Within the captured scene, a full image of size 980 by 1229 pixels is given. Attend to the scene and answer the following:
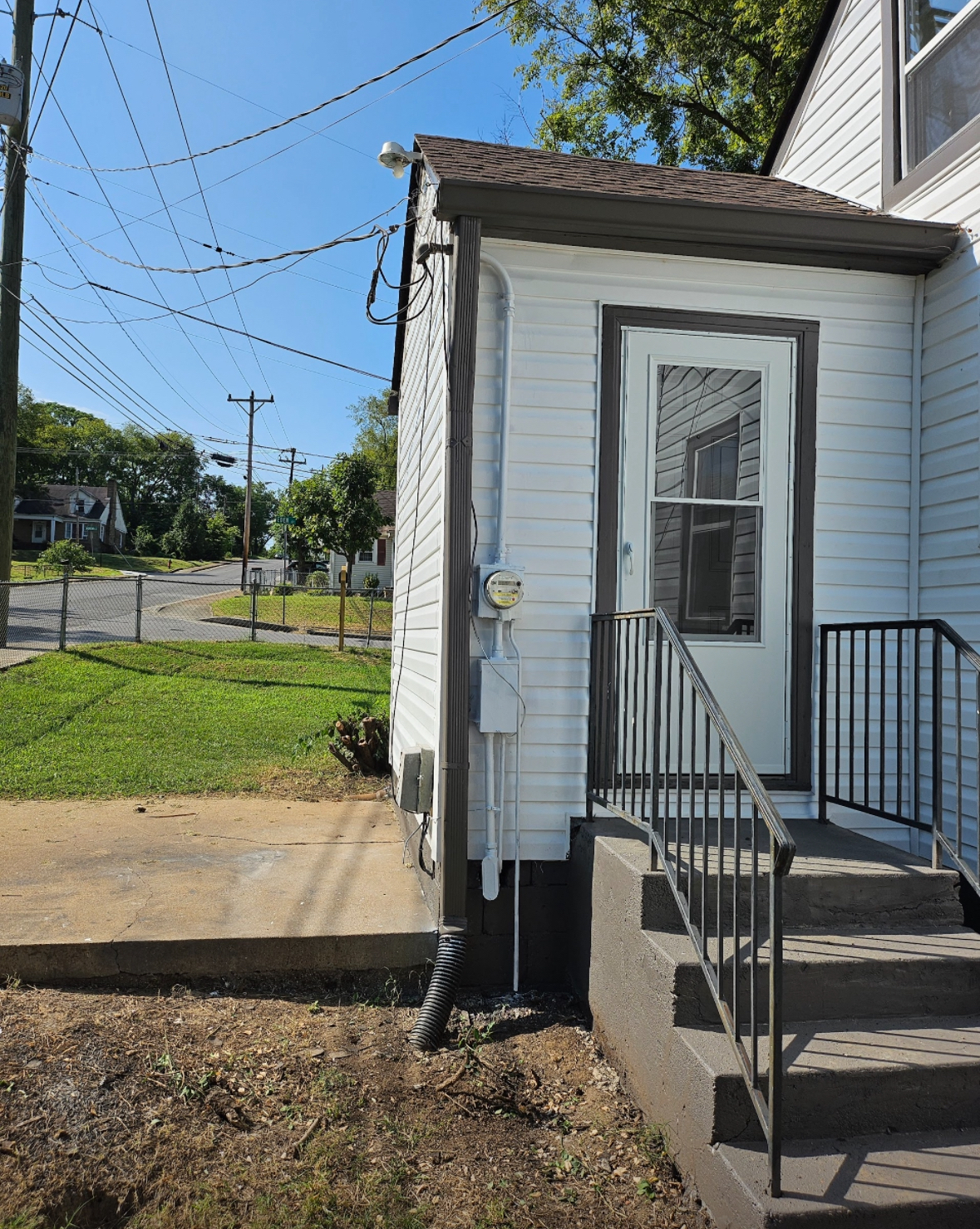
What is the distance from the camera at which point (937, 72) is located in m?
4.25

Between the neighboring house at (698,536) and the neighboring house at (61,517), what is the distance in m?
56.4

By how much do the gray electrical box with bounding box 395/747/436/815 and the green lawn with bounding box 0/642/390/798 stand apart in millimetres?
2946

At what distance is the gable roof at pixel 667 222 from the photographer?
12.0 ft

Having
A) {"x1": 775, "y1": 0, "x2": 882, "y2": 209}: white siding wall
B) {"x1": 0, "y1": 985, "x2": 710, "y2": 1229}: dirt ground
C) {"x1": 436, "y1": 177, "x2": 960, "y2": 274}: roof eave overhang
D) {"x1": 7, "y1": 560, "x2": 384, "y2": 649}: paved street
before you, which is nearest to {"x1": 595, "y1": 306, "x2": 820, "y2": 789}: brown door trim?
{"x1": 436, "y1": 177, "x2": 960, "y2": 274}: roof eave overhang

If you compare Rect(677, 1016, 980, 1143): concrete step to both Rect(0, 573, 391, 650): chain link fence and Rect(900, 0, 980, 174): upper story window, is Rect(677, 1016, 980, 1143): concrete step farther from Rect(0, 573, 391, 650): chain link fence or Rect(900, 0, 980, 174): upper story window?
Rect(0, 573, 391, 650): chain link fence

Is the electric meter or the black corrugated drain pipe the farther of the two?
the electric meter

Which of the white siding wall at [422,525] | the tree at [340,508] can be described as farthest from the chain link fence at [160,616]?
the white siding wall at [422,525]

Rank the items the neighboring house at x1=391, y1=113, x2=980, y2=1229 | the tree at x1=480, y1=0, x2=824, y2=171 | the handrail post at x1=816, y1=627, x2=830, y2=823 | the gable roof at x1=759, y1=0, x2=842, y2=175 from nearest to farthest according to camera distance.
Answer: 1. the neighboring house at x1=391, y1=113, x2=980, y2=1229
2. the handrail post at x1=816, y1=627, x2=830, y2=823
3. the gable roof at x1=759, y1=0, x2=842, y2=175
4. the tree at x1=480, y1=0, x2=824, y2=171

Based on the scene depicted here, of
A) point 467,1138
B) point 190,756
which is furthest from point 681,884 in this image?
point 190,756

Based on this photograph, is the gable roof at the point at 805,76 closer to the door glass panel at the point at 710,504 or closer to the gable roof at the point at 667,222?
the gable roof at the point at 667,222

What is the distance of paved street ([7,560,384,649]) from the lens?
14242 mm

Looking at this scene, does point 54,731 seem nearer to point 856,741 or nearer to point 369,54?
point 856,741

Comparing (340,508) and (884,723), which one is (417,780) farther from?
(340,508)

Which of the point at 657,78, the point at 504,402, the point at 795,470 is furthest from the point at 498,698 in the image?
the point at 657,78
